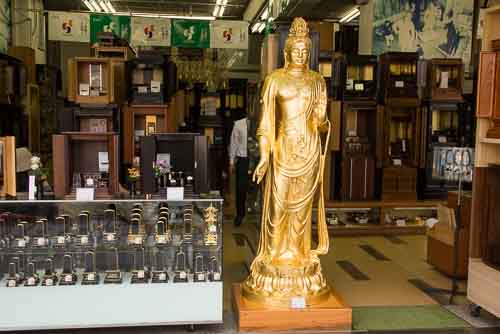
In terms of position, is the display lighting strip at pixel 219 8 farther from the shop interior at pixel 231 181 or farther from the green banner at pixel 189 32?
the shop interior at pixel 231 181

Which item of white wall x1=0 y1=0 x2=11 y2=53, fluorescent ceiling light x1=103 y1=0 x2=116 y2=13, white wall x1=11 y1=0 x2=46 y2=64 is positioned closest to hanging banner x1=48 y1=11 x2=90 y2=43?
white wall x1=0 y1=0 x2=11 y2=53

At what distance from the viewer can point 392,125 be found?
26.4 ft

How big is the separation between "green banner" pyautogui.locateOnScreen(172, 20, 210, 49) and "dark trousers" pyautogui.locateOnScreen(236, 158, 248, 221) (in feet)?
14.6

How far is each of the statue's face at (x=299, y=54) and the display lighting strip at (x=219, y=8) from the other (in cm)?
1105

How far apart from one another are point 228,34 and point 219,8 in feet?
15.1

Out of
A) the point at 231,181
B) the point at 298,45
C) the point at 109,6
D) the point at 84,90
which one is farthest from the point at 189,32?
the point at 298,45

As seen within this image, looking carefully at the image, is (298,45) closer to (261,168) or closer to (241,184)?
(261,168)

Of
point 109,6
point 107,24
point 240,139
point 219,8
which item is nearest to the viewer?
point 240,139

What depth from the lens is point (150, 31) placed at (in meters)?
11.2

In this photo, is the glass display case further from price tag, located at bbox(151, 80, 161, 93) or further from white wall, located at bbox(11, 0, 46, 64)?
white wall, located at bbox(11, 0, 46, 64)

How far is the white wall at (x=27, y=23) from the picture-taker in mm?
10945

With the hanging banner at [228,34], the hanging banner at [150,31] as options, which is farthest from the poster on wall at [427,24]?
the hanging banner at [150,31]

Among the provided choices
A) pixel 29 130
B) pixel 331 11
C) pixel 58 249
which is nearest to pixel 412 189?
pixel 58 249

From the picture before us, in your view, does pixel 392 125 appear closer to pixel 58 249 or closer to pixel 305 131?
pixel 305 131
